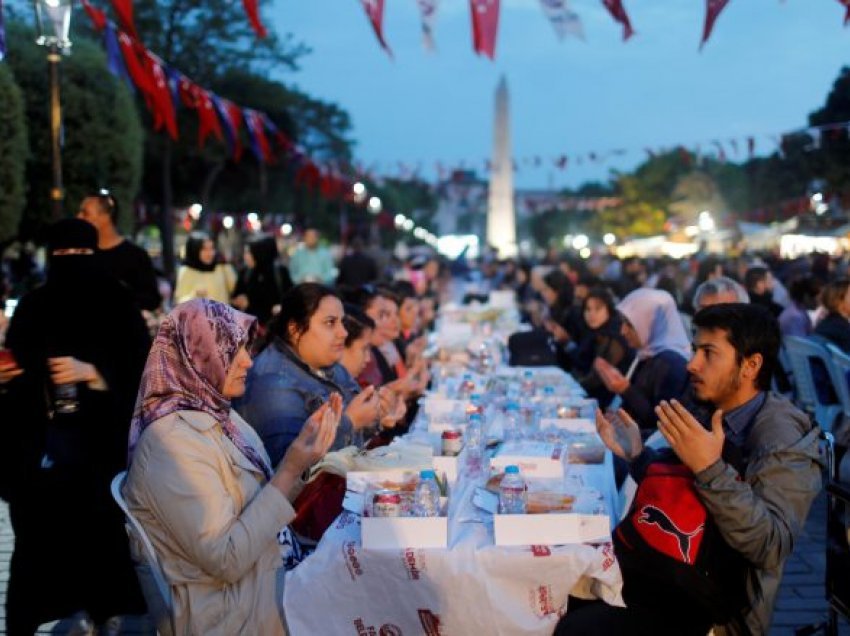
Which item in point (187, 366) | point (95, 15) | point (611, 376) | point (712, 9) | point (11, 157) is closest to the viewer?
point (187, 366)

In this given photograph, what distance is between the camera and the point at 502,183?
64938 millimetres

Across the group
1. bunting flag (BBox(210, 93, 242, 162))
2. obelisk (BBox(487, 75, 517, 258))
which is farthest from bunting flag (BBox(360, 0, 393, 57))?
obelisk (BBox(487, 75, 517, 258))

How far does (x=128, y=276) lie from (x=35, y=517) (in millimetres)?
2921

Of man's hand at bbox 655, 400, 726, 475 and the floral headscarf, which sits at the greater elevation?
the floral headscarf

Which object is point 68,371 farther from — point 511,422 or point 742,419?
point 742,419

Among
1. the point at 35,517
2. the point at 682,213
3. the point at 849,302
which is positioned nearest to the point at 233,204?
the point at 682,213

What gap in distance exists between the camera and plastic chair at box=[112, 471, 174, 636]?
3420 mm

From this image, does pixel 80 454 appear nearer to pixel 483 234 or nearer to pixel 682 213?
pixel 682 213

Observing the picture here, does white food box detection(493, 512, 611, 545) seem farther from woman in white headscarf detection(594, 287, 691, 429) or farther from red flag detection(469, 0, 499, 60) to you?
red flag detection(469, 0, 499, 60)

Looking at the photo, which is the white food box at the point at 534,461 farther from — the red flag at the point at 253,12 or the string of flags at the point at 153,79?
the string of flags at the point at 153,79

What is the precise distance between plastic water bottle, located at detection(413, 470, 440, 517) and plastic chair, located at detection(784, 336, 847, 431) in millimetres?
5033

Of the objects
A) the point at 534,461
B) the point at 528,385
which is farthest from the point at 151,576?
the point at 528,385

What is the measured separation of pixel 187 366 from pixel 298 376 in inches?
53.2

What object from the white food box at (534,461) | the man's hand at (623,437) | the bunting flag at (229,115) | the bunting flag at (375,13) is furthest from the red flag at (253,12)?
the bunting flag at (229,115)
